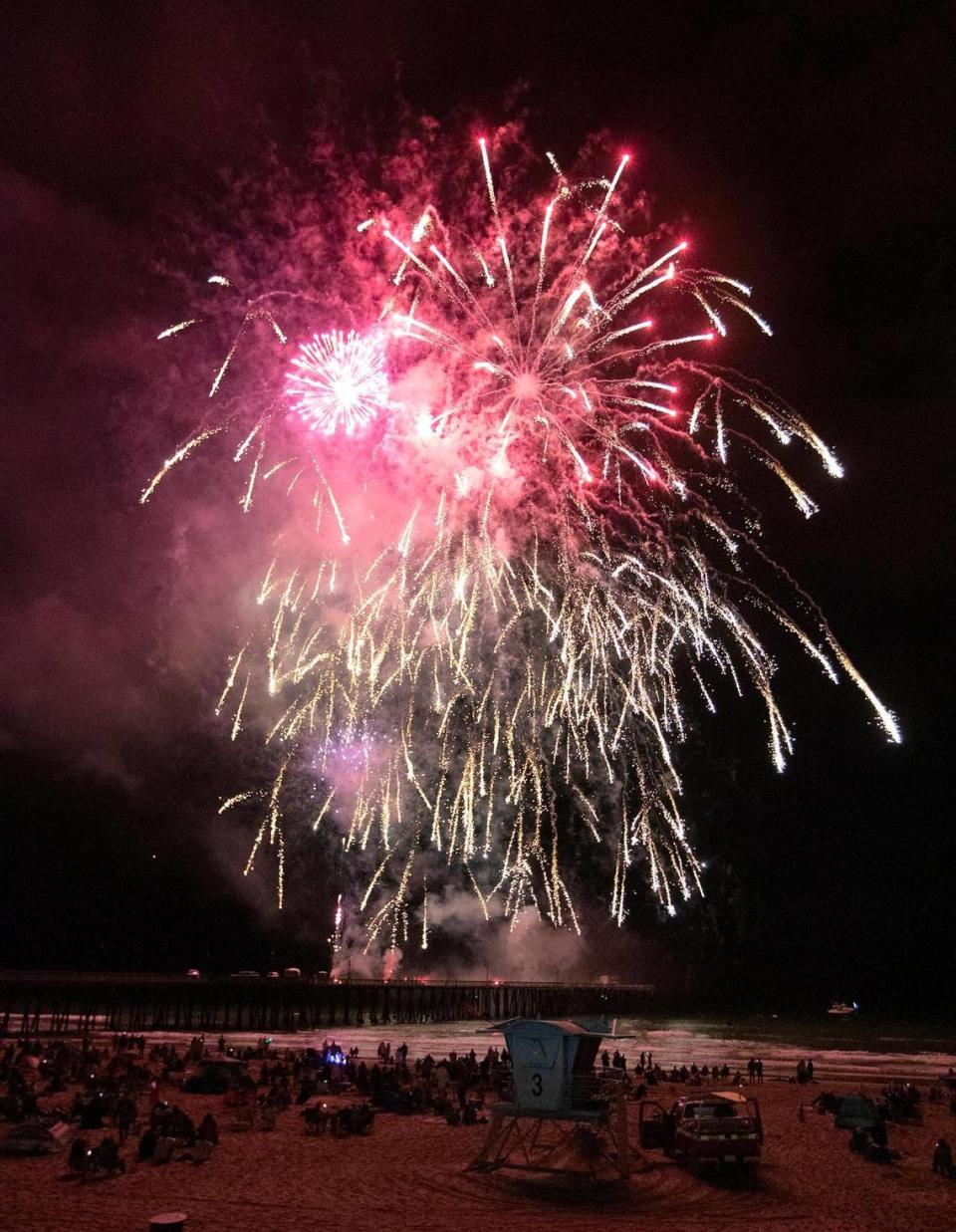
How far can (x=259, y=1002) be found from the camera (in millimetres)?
71938

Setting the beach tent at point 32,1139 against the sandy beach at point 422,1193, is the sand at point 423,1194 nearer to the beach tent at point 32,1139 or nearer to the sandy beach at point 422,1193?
the sandy beach at point 422,1193

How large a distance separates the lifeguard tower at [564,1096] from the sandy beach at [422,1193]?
538 mm

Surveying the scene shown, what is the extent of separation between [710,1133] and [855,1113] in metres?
6.88

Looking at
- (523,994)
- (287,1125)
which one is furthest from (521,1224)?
(523,994)

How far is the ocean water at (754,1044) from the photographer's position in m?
40.3

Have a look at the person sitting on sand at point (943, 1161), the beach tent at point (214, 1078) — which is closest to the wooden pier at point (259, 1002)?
the beach tent at point (214, 1078)

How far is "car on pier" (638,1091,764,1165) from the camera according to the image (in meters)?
14.1

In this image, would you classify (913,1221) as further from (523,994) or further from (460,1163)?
A: (523,994)

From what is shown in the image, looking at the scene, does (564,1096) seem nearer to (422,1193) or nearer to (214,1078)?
(422,1193)

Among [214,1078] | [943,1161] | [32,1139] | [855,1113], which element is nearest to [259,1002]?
[214,1078]

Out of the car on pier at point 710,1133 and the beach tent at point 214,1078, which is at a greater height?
the car on pier at point 710,1133

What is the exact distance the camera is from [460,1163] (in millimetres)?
14734

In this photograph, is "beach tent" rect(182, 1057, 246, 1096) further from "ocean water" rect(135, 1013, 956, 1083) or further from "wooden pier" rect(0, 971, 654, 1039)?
"wooden pier" rect(0, 971, 654, 1039)

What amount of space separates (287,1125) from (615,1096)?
25.2ft
